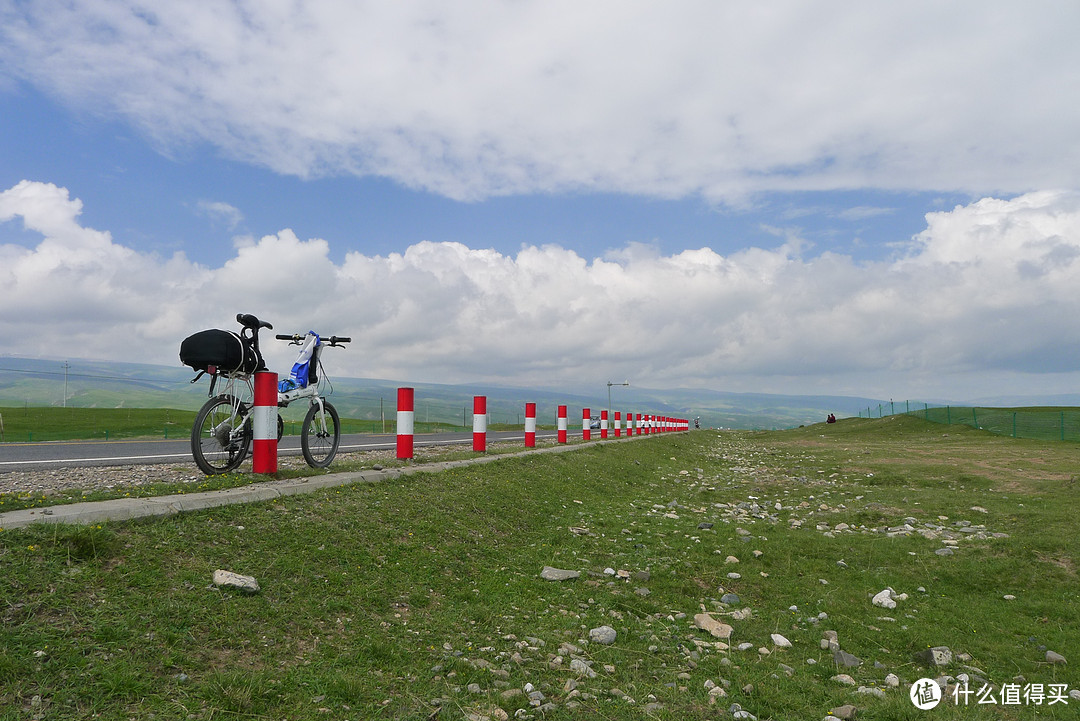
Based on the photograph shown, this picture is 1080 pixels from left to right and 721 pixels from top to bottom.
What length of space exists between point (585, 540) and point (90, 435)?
36270 mm

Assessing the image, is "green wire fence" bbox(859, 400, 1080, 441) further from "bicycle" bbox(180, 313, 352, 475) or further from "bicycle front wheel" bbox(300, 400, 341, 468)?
"bicycle" bbox(180, 313, 352, 475)

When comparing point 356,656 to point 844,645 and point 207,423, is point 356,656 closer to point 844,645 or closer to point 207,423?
point 844,645

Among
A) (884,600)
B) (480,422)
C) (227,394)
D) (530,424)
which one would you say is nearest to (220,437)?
(227,394)

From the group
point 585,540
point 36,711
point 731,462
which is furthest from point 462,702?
point 731,462

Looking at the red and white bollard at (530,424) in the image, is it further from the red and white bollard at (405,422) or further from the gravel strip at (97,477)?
the gravel strip at (97,477)

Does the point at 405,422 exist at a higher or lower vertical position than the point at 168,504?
higher

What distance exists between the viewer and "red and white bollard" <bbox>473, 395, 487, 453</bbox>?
1220cm

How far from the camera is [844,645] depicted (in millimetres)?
4789

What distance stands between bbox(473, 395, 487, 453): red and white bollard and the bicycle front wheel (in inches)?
132

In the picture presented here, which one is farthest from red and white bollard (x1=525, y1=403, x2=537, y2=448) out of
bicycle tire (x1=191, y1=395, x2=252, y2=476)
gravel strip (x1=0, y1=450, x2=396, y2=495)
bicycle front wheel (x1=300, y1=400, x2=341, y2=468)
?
bicycle tire (x1=191, y1=395, x2=252, y2=476)

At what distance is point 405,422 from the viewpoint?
9562 mm

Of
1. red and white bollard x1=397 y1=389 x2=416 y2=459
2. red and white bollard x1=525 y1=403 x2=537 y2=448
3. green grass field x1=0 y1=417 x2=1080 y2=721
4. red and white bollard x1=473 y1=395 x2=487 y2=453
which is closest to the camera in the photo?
green grass field x1=0 y1=417 x2=1080 y2=721

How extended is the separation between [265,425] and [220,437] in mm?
644

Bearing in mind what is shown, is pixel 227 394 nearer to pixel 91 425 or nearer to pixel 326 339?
pixel 326 339
